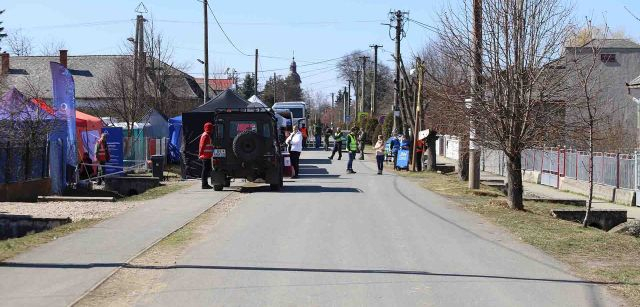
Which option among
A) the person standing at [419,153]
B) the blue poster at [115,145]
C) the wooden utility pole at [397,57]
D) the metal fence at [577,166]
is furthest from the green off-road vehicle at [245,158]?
the wooden utility pole at [397,57]

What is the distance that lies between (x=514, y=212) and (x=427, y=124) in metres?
17.3

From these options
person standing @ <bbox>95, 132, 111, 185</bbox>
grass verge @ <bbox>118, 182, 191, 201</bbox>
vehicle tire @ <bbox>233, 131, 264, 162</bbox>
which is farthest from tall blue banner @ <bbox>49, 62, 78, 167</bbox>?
vehicle tire @ <bbox>233, 131, 264, 162</bbox>

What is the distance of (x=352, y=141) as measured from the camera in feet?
91.1

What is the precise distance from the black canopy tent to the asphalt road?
10.4 metres

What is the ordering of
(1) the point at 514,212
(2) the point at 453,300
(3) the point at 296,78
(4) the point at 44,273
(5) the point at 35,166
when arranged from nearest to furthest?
1. (2) the point at 453,300
2. (4) the point at 44,273
3. (1) the point at 514,212
4. (5) the point at 35,166
5. (3) the point at 296,78

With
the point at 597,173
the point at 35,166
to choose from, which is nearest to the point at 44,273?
the point at 35,166

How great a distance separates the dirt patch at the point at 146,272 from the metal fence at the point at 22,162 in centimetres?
763

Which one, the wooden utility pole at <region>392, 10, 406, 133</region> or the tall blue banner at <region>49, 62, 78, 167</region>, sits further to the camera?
the wooden utility pole at <region>392, 10, 406, 133</region>

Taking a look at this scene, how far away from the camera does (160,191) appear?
20047 millimetres

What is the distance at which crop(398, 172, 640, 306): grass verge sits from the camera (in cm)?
896

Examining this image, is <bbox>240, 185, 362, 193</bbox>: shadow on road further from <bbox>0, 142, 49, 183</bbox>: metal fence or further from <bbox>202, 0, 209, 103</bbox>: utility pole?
<bbox>202, 0, 209, 103</bbox>: utility pole

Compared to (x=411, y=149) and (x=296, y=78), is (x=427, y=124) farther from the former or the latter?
(x=296, y=78)

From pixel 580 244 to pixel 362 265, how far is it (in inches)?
168

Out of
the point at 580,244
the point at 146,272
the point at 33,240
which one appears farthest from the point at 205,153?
the point at 146,272
